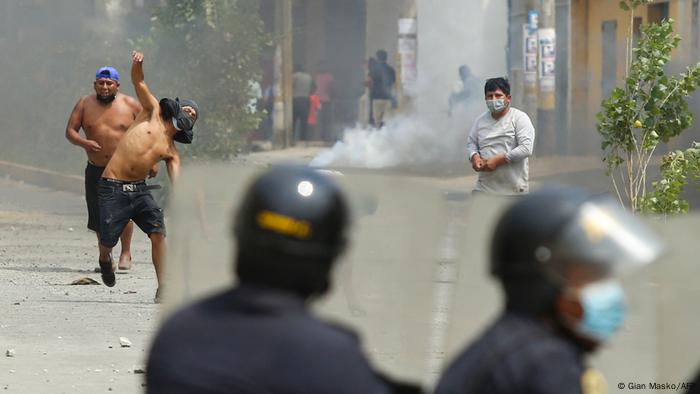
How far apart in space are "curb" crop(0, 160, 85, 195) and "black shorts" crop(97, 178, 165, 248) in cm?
844

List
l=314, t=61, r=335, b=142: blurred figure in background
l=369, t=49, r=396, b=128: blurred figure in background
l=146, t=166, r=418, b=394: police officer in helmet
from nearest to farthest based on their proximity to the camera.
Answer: l=146, t=166, r=418, b=394: police officer in helmet
l=369, t=49, r=396, b=128: blurred figure in background
l=314, t=61, r=335, b=142: blurred figure in background

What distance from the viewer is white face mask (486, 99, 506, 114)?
9.00 meters

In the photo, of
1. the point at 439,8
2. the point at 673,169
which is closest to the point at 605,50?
the point at 439,8

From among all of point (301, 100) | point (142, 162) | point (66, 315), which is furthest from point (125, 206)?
point (301, 100)

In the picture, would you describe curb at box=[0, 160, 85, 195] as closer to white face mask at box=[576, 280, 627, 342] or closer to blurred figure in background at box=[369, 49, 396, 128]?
blurred figure in background at box=[369, 49, 396, 128]

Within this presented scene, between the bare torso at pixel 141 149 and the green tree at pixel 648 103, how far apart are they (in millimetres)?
2613

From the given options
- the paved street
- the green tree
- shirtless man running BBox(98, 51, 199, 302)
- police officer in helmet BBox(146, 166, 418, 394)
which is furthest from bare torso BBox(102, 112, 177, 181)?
police officer in helmet BBox(146, 166, 418, 394)

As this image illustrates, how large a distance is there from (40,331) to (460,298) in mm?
4022

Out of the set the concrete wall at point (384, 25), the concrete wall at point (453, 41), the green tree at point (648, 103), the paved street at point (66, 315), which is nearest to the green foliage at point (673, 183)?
the green tree at point (648, 103)

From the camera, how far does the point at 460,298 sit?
441cm

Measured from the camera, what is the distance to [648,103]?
9.70m

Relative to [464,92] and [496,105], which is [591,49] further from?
[496,105]

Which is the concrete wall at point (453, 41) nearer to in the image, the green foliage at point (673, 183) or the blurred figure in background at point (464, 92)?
the blurred figure in background at point (464, 92)

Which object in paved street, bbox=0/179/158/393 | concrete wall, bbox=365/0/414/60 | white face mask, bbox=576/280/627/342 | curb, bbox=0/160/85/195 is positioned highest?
concrete wall, bbox=365/0/414/60
